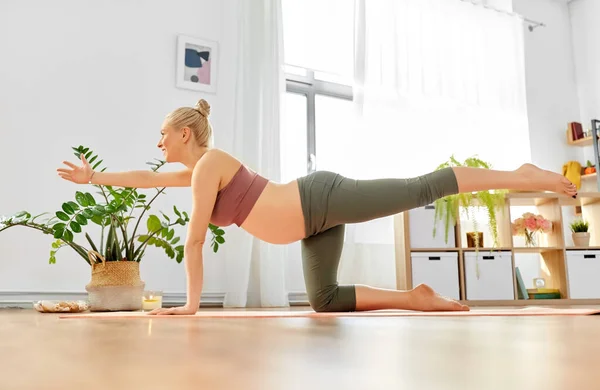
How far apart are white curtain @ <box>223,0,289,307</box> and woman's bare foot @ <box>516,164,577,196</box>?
194 centimetres

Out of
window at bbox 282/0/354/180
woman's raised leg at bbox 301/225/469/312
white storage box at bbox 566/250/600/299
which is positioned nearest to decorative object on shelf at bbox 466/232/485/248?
white storage box at bbox 566/250/600/299

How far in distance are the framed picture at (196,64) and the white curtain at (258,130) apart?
19 centimetres

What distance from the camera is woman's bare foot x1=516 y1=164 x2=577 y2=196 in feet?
6.20

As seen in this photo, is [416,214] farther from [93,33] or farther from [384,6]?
[93,33]

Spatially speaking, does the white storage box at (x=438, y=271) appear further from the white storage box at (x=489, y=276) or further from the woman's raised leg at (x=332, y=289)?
the woman's raised leg at (x=332, y=289)

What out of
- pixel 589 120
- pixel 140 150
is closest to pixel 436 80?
pixel 589 120

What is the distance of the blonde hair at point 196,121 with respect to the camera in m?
1.98

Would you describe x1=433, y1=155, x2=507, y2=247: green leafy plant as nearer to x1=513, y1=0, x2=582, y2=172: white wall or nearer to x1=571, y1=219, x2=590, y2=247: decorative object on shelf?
x1=571, y1=219, x2=590, y2=247: decorative object on shelf

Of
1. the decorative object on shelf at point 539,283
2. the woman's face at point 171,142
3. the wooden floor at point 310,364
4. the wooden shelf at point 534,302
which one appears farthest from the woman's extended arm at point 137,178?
the decorative object on shelf at point 539,283

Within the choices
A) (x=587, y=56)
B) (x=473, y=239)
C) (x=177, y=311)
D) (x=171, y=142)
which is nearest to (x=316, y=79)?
(x=473, y=239)

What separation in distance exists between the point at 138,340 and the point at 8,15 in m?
3.12

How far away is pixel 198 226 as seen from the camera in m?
1.75

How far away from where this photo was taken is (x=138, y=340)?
Answer: 2.64ft

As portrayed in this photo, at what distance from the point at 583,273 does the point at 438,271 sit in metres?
1.14
